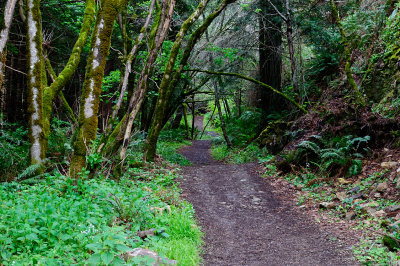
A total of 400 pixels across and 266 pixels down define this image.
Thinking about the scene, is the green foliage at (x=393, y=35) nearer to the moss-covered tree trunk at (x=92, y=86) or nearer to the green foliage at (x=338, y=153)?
the green foliage at (x=338, y=153)

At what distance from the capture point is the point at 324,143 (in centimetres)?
866

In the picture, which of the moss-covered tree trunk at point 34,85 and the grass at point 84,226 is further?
the moss-covered tree trunk at point 34,85

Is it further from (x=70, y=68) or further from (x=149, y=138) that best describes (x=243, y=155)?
(x=70, y=68)

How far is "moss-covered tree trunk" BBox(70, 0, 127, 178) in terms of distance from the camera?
5.66 meters

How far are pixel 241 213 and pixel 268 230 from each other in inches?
38.8

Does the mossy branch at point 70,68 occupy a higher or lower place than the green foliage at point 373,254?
higher

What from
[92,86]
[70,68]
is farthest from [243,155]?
[92,86]

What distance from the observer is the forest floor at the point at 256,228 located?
4441 millimetres

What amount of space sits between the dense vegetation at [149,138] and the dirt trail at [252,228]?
0.39 meters

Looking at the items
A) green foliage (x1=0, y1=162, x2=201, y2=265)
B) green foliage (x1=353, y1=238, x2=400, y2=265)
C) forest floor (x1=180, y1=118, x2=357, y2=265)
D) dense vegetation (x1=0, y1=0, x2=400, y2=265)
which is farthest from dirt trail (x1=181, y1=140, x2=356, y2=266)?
green foliage (x1=0, y1=162, x2=201, y2=265)

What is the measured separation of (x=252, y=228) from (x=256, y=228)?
0.25 feet

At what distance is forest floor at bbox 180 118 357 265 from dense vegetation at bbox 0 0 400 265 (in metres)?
0.40

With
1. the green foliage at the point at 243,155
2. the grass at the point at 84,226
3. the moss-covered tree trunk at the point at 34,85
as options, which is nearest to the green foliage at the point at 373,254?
the grass at the point at 84,226

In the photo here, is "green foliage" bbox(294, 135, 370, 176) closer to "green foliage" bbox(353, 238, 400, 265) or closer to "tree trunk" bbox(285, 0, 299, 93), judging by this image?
"green foliage" bbox(353, 238, 400, 265)
